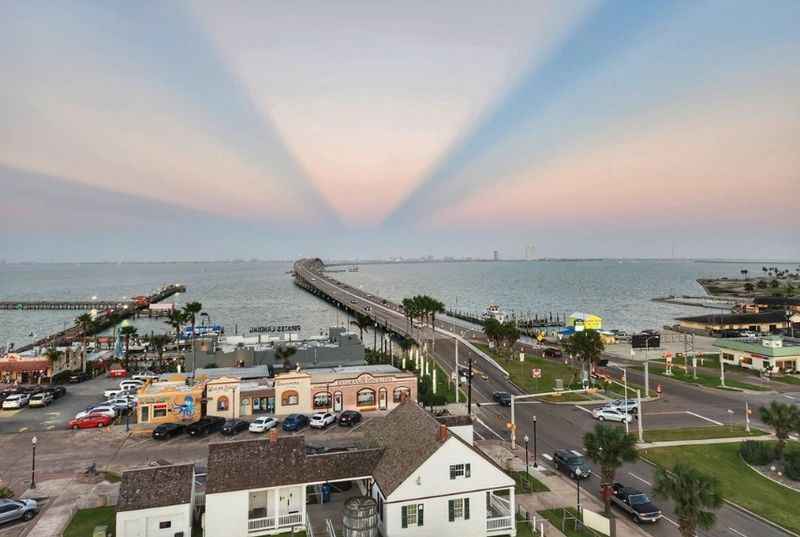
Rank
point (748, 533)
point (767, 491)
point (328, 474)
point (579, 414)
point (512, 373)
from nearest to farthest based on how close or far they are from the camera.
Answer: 1. point (748, 533)
2. point (328, 474)
3. point (767, 491)
4. point (579, 414)
5. point (512, 373)

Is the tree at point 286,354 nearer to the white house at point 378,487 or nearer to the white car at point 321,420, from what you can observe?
the white car at point 321,420

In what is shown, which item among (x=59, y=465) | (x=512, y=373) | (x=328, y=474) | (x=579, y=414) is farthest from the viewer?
(x=512, y=373)

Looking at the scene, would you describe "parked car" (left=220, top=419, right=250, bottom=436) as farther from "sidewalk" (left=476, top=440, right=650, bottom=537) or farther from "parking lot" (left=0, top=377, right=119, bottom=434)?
"sidewalk" (left=476, top=440, right=650, bottom=537)

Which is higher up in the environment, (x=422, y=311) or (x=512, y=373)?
(x=422, y=311)

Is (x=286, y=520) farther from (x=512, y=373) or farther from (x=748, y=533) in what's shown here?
(x=512, y=373)

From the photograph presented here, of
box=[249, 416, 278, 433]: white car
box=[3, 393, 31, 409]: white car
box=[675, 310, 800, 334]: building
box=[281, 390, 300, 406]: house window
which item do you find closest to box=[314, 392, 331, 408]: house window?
box=[281, 390, 300, 406]: house window

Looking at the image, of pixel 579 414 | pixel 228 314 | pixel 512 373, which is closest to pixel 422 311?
pixel 512 373

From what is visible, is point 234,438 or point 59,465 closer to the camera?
point 59,465
